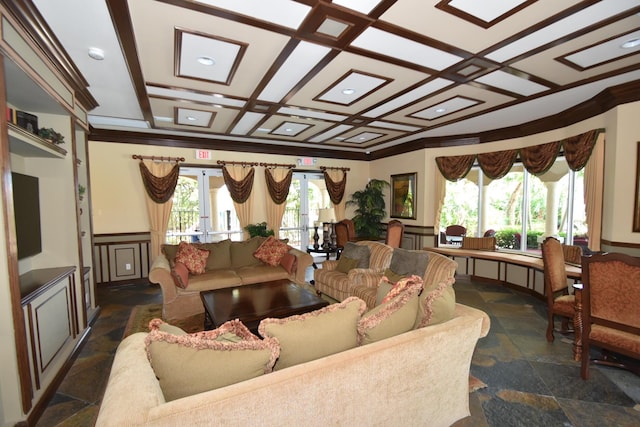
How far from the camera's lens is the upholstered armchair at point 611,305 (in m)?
2.20

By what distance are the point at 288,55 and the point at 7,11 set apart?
1.83 m

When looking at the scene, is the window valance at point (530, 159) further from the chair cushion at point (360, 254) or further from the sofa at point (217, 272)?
the sofa at point (217, 272)

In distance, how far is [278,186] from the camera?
650 cm

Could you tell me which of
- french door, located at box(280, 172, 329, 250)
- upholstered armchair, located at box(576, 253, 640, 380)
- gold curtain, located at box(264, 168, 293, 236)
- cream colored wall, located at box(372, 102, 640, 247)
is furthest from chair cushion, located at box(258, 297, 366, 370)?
french door, located at box(280, 172, 329, 250)

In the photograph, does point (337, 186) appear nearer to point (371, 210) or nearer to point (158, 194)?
point (371, 210)

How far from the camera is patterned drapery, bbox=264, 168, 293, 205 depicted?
21.1ft

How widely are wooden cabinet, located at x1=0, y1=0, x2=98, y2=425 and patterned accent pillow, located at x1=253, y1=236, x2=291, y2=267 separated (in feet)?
7.20

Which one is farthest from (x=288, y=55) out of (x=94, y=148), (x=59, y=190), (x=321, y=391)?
(x=94, y=148)

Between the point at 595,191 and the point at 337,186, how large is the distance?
4.61 metres

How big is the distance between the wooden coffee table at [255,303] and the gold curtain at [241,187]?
9.02ft

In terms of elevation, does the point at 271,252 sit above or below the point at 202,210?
below

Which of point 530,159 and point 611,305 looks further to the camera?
point 530,159

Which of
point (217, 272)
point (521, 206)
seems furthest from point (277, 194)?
point (521, 206)

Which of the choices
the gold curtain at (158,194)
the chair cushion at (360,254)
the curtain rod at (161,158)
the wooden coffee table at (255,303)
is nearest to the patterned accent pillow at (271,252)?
the wooden coffee table at (255,303)
